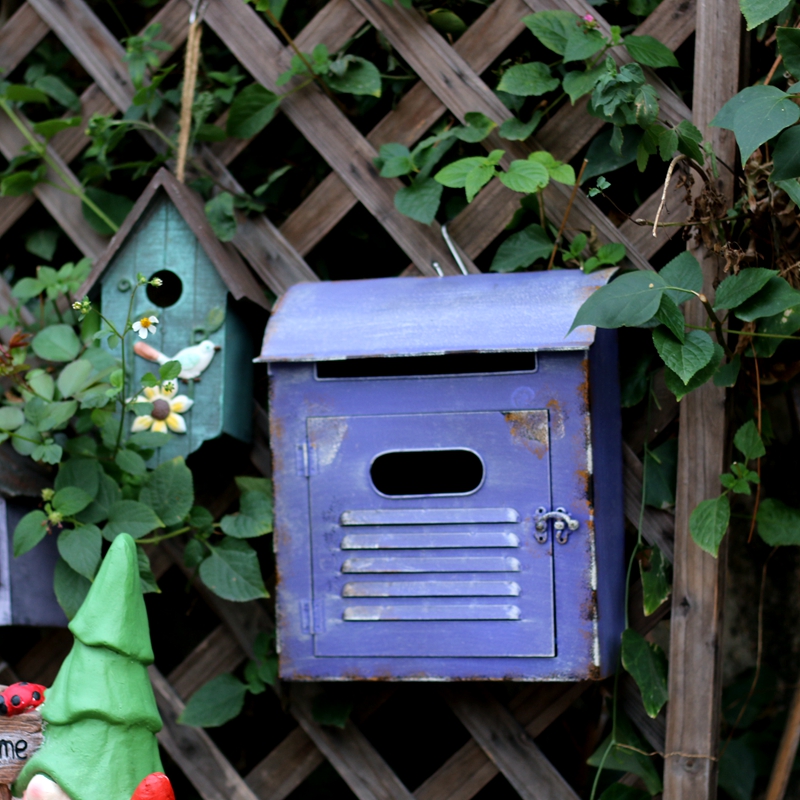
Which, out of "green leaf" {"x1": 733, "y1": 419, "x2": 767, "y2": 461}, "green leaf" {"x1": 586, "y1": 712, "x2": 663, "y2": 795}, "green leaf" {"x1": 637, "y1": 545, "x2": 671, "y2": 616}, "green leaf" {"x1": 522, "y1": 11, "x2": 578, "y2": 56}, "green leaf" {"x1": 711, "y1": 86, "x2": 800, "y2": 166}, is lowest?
"green leaf" {"x1": 586, "y1": 712, "x2": 663, "y2": 795}

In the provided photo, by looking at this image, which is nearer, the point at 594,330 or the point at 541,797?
the point at 594,330

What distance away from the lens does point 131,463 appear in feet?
5.16

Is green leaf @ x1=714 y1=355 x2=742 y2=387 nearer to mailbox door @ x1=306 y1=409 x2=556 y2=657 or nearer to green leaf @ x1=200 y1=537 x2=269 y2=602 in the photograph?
mailbox door @ x1=306 y1=409 x2=556 y2=657

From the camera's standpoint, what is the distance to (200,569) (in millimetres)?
1608

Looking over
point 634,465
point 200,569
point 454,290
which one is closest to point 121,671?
point 200,569

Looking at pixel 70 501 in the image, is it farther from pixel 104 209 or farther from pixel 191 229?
pixel 104 209

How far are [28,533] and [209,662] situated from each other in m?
0.46

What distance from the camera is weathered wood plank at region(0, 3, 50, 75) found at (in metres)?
1.94

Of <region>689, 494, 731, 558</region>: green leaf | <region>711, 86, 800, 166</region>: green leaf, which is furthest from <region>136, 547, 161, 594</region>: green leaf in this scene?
<region>711, 86, 800, 166</region>: green leaf

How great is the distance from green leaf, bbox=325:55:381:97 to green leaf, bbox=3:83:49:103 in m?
0.58

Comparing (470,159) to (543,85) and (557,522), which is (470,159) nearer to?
(543,85)

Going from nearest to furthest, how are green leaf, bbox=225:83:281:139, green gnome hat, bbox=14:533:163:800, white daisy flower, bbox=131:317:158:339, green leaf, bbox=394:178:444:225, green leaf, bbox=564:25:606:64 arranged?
green gnome hat, bbox=14:533:163:800, white daisy flower, bbox=131:317:158:339, green leaf, bbox=564:25:606:64, green leaf, bbox=394:178:444:225, green leaf, bbox=225:83:281:139

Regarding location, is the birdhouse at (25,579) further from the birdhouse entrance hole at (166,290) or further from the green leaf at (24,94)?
the green leaf at (24,94)

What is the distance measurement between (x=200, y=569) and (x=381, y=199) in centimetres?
72
